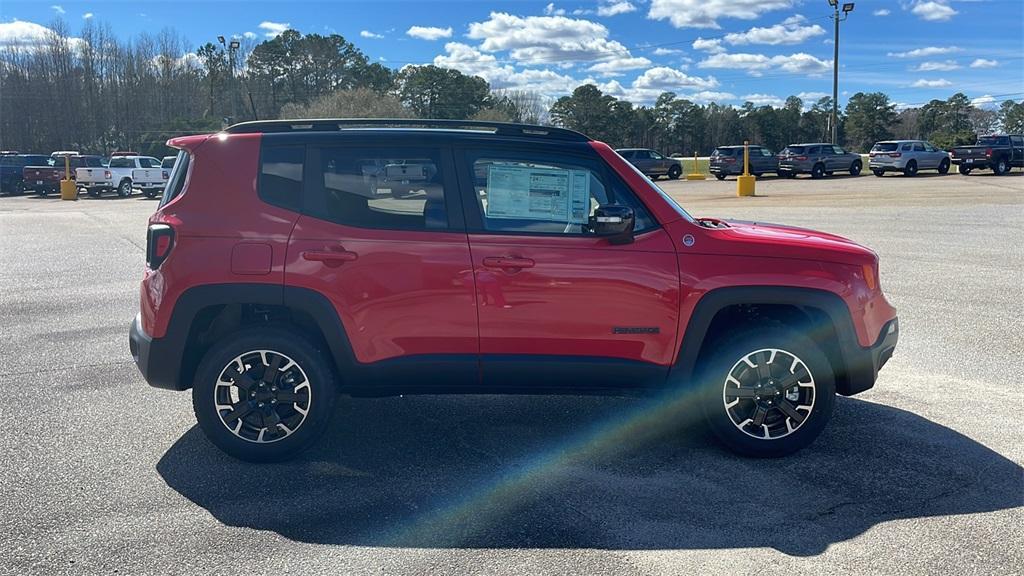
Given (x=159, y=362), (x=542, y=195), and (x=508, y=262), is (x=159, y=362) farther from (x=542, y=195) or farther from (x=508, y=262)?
(x=542, y=195)

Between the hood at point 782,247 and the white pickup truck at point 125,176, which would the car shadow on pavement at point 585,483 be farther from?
the white pickup truck at point 125,176

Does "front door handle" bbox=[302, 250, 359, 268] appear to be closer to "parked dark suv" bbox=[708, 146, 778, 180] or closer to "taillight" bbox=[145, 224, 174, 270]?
"taillight" bbox=[145, 224, 174, 270]

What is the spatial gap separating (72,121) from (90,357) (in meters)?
80.2

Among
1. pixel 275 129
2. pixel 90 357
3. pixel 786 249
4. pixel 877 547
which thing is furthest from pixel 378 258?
pixel 90 357

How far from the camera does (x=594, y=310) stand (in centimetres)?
427

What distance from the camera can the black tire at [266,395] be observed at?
4.31 meters

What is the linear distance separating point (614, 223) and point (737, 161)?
123 ft

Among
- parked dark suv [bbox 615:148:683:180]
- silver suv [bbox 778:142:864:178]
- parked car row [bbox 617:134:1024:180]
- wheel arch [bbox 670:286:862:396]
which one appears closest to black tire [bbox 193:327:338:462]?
wheel arch [bbox 670:286:862:396]

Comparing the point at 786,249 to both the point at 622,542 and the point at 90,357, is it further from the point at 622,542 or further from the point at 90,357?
the point at 90,357

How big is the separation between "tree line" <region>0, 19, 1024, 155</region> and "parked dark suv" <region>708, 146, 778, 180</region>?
26.7 meters

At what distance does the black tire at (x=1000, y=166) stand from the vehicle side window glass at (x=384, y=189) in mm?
41370

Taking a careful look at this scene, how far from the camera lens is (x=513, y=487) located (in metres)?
4.10

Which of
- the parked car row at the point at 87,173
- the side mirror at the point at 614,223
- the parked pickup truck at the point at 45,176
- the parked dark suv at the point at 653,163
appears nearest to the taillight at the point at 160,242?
the side mirror at the point at 614,223

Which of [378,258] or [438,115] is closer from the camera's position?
[378,258]
